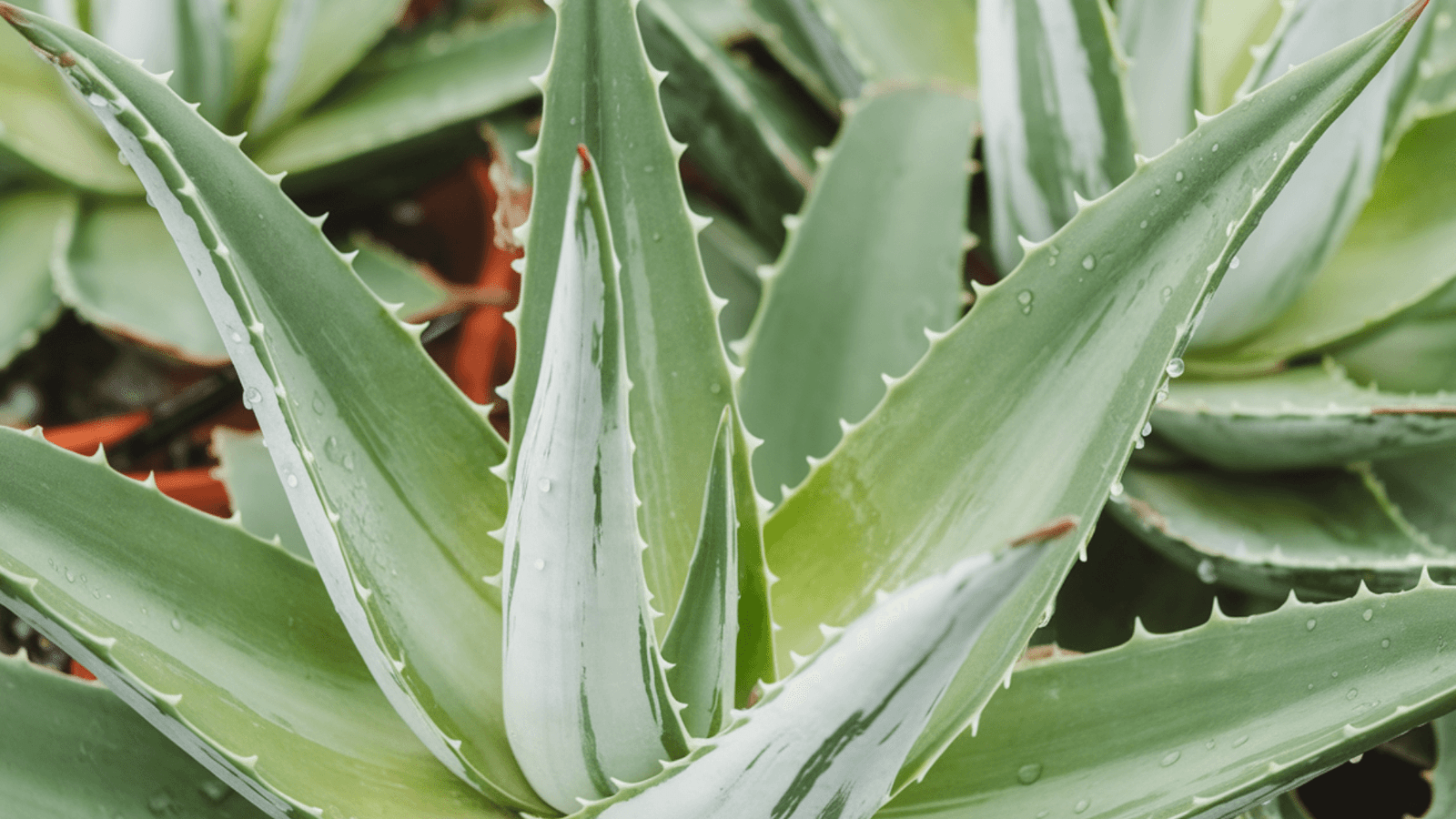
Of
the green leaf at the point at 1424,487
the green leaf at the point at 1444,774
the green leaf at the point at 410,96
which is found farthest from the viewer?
the green leaf at the point at 410,96

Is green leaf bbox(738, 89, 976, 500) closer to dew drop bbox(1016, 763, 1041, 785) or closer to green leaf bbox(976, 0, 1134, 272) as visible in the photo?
green leaf bbox(976, 0, 1134, 272)

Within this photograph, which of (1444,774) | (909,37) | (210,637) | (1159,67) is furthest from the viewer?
(909,37)

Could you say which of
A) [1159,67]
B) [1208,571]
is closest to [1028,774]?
[1208,571]

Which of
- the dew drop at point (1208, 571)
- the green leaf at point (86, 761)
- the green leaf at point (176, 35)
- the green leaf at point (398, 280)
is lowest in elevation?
the green leaf at point (86, 761)

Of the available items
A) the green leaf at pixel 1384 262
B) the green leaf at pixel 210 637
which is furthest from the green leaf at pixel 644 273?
the green leaf at pixel 1384 262

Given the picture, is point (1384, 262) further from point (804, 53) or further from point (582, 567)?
point (582, 567)

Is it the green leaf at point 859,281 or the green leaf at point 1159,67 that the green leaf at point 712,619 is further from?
the green leaf at point 1159,67
